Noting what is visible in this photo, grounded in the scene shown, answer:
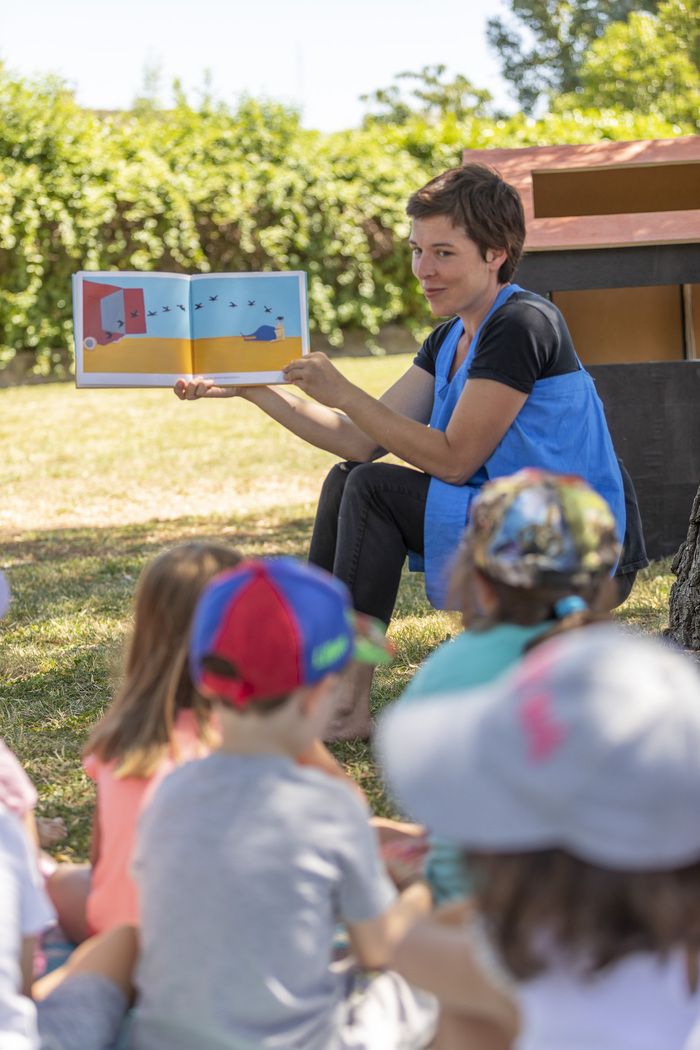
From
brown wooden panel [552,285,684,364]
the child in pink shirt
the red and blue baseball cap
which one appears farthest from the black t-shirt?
brown wooden panel [552,285,684,364]

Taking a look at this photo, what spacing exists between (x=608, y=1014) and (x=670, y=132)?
15.1 m

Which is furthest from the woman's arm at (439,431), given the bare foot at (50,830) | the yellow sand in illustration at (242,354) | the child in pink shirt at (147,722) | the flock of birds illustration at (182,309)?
the bare foot at (50,830)

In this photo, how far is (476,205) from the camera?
3.34 metres

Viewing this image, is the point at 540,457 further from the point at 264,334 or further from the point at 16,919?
the point at 16,919

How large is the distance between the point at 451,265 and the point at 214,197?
35.4 feet

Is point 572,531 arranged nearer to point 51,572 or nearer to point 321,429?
point 321,429

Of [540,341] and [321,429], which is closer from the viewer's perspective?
[540,341]

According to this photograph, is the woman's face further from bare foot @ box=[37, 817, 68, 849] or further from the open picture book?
bare foot @ box=[37, 817, 68, 849]

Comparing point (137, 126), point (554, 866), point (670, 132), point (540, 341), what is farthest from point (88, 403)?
point (554, 866)

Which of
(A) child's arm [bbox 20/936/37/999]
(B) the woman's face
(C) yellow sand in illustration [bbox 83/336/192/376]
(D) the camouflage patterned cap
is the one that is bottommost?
(A) child's arm [bbox 20/936/37/999]

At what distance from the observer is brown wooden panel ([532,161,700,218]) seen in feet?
21.1

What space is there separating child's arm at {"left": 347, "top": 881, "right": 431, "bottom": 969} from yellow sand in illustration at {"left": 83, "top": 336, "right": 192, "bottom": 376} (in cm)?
209

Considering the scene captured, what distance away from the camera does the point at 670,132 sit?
1507 centimetres

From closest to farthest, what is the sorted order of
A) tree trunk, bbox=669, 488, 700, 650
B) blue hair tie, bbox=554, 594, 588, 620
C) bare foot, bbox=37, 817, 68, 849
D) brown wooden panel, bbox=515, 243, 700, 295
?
1. blue hair tie, bbox=554, 594, 588, 620
2. bare foot, bbox=37, 817, 68, 849
3. tree trunk, bbox=669, 488, 700, 650
4. brown wooden panel, bbox=515, 243, 700, 295
